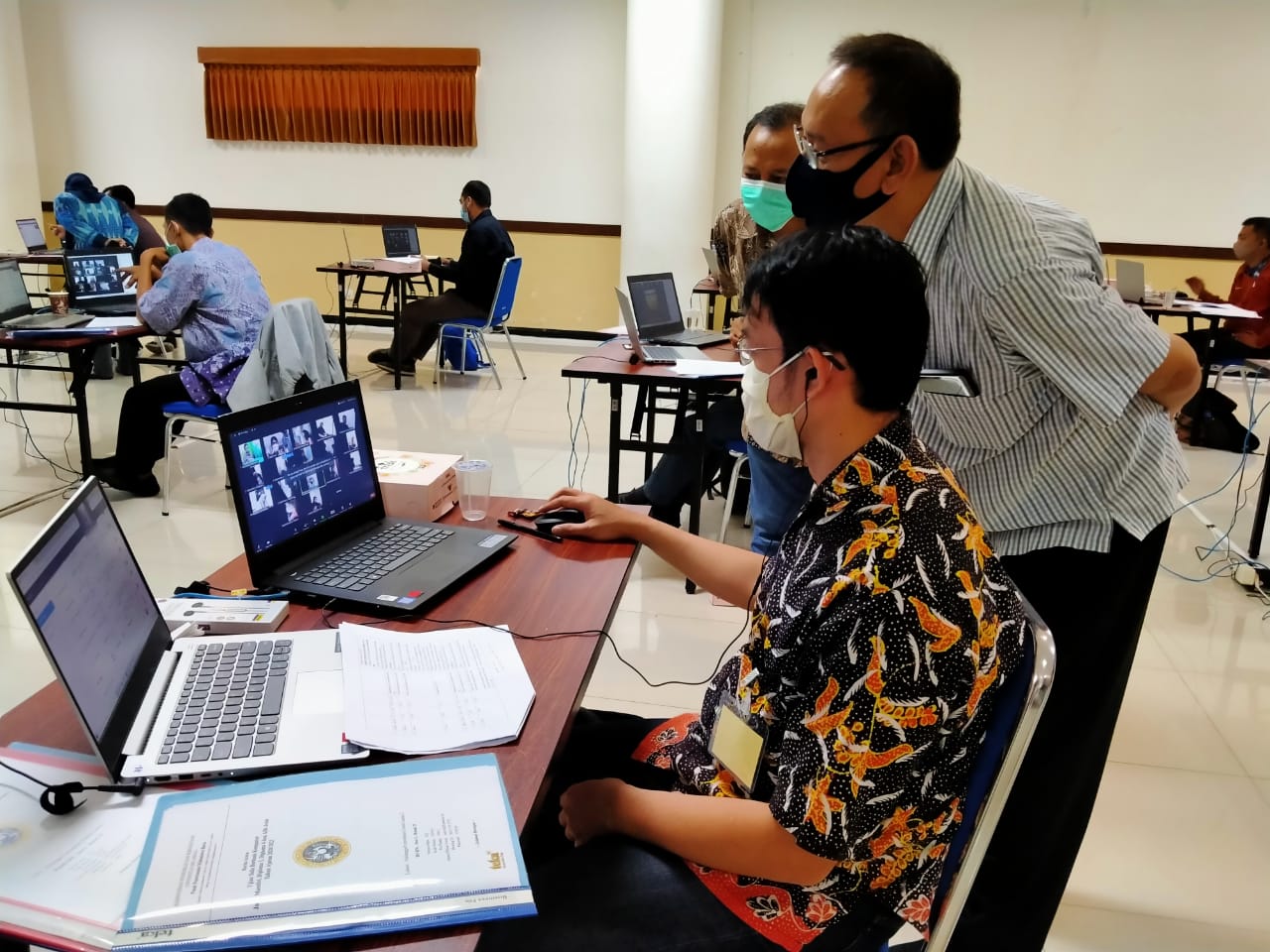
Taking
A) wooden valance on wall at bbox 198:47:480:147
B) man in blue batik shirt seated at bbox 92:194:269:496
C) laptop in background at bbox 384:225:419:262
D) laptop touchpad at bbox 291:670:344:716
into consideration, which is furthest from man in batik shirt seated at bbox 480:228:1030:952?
wooden valance on wall at bbox 198:47:480:147

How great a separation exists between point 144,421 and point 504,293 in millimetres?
2799

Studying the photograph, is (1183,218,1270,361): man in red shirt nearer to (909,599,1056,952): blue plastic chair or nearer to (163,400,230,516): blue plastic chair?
(163,400,230,516): blue plastic chair

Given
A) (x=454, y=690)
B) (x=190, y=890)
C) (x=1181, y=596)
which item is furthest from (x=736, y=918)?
(x=1181, y=596)

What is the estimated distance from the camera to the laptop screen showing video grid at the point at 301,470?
1.31 metres

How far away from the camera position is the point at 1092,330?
50.7 inches

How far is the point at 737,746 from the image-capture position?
3.37 feet

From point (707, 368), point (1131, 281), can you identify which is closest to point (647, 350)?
point (707, 368)

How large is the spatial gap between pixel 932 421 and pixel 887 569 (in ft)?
2.14

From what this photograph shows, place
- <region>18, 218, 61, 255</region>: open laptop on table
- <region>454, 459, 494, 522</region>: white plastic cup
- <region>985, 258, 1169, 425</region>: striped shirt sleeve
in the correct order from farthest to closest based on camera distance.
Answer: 1. <region>18, 218, 61, 255</region>: open laptop on table
2. <region>454, 459, 494, 522</region>: white plastic cup
3. <region>985, 258, 1169, 425</region>: striped shirt sleeve

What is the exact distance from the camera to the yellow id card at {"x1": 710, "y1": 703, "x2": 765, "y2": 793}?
990 millimetres

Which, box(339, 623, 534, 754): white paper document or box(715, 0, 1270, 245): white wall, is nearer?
box(339, 623, 534, 754): white paper document

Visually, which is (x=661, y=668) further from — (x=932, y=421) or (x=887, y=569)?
(x=887, y=569)

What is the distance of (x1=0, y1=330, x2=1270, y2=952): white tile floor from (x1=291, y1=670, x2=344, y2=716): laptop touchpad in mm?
1469

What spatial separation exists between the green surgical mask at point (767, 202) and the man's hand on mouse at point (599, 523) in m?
1.19
